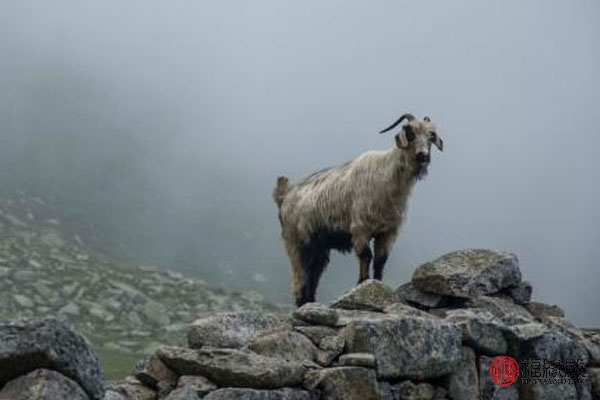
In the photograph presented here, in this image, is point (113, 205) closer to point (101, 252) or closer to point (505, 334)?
point (101, 252)

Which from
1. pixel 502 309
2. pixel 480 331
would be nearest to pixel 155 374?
pixel 480 331

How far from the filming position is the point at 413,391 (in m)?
9.46

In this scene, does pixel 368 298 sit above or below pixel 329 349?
above

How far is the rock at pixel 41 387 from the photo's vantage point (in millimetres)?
6285

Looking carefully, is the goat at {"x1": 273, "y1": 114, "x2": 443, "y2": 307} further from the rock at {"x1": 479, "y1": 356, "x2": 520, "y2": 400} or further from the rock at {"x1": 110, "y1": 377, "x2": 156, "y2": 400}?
the rock at {"x1": 110, "y1": 377, "x2": 156, "y2": 400}

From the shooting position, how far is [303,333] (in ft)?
30.9

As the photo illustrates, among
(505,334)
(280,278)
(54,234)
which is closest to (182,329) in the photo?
(54,234)

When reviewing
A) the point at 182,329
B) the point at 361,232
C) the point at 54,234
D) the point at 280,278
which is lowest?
the point at 361,232

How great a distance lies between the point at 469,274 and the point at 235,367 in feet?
18.3

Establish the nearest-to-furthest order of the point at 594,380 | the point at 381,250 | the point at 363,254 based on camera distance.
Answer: the point at 594,380, the point at 363,254, the point at 381,250

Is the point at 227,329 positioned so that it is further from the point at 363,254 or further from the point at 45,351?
the point at 363,254

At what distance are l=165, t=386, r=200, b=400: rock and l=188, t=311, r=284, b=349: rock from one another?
5.12ft

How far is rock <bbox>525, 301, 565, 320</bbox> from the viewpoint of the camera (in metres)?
13.5

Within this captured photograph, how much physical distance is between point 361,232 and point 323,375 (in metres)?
5.45
